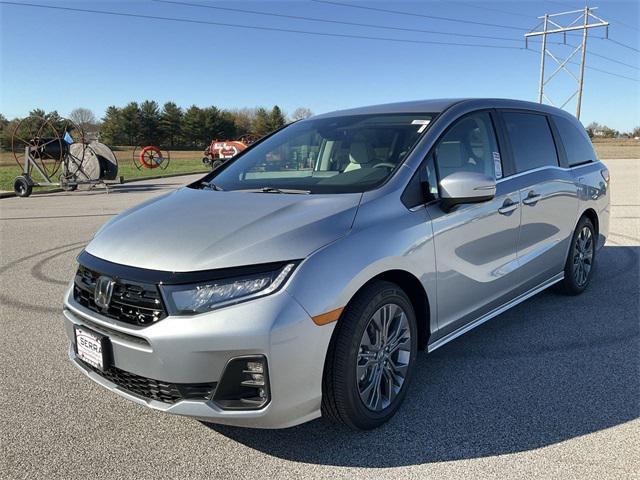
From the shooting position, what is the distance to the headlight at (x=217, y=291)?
229cm

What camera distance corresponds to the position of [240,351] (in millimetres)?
2244

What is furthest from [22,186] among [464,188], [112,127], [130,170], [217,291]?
[112,127]

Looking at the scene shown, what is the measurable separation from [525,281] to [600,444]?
160 centimetres

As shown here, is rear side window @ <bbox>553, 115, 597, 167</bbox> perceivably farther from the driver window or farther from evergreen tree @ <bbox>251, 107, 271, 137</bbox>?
evergreen tree @ <bbox>251, 107, 271, 137</bbox>

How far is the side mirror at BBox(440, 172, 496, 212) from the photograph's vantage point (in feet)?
9.82

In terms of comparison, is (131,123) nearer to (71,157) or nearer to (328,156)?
(71,157)

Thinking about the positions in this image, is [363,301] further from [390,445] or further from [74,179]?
[74,179]

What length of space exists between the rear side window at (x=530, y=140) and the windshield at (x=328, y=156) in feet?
2.97

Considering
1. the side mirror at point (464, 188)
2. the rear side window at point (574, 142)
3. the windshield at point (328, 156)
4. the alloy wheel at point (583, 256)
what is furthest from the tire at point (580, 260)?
the windshield at point (328, 156)

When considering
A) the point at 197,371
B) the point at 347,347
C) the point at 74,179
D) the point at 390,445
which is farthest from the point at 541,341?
the point at 74,179

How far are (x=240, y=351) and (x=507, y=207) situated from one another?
2.25m

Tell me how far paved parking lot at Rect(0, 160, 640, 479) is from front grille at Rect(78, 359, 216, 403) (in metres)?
0.35

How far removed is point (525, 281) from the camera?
159 inches

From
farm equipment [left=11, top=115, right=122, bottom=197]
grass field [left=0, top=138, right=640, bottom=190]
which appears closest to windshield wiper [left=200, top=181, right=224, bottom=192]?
farm equipment [left=11, top=115, right=122, bottom=197]
